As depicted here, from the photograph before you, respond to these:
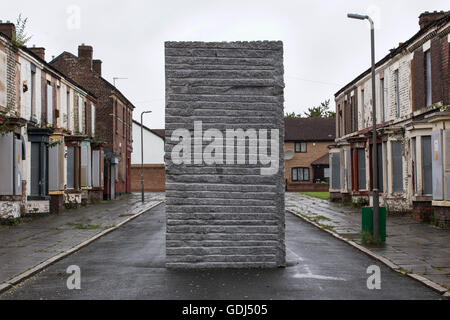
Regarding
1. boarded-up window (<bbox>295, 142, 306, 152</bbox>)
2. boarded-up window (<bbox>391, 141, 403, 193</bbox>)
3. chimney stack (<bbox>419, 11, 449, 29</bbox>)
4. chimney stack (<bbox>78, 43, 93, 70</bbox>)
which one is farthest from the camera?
boarded-up window (<bbox>295, 142, 306, 152</bbox>)

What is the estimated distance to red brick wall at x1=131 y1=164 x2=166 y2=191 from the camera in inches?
2463

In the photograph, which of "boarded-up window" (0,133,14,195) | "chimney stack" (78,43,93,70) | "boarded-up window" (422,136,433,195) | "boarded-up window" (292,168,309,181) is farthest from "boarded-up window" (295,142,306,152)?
"boarded-up window" (0,133,14,195)

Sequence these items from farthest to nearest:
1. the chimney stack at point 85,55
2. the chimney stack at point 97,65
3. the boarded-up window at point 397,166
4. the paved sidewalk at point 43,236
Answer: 1. the chimney stack at point 97,65
2. the chimney stack at point 85,55
3. the boarded-up window at point 397,166
4. the paved sidewalk at point 43,236

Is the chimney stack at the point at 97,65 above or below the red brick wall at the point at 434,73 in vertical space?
above

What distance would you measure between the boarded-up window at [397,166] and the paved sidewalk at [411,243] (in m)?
2.49

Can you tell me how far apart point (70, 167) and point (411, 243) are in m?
20.9

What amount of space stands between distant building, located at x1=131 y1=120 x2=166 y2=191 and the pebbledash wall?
49768 millimetres

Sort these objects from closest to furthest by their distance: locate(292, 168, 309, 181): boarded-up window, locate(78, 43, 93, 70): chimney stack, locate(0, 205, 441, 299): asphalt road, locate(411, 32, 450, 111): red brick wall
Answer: locate(0, 205, 441, 299): asphalt road, locate(411, 32, 450, 111): red brick wall, locate(78, 43, 93, 70): chimney stack, locate(292, 168, 309, 181): boarded-up window

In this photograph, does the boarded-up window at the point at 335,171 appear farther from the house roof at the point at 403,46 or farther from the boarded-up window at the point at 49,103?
the boarded-up window at the point at 49,103

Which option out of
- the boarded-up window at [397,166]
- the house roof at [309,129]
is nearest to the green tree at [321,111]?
the house roof at [309,129]

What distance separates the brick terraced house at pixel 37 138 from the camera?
2192cm

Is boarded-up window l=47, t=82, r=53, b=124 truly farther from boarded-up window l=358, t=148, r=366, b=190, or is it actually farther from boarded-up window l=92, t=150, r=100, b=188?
boarded-up window l=358, t=148, r=366, b=190

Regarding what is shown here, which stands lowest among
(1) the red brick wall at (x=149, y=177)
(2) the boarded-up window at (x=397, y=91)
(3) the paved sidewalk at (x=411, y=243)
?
(3) the paved sidewalk at (x=411, y=243)

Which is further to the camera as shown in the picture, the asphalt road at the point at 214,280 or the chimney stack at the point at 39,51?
the chimney stack at the point at 39,51
